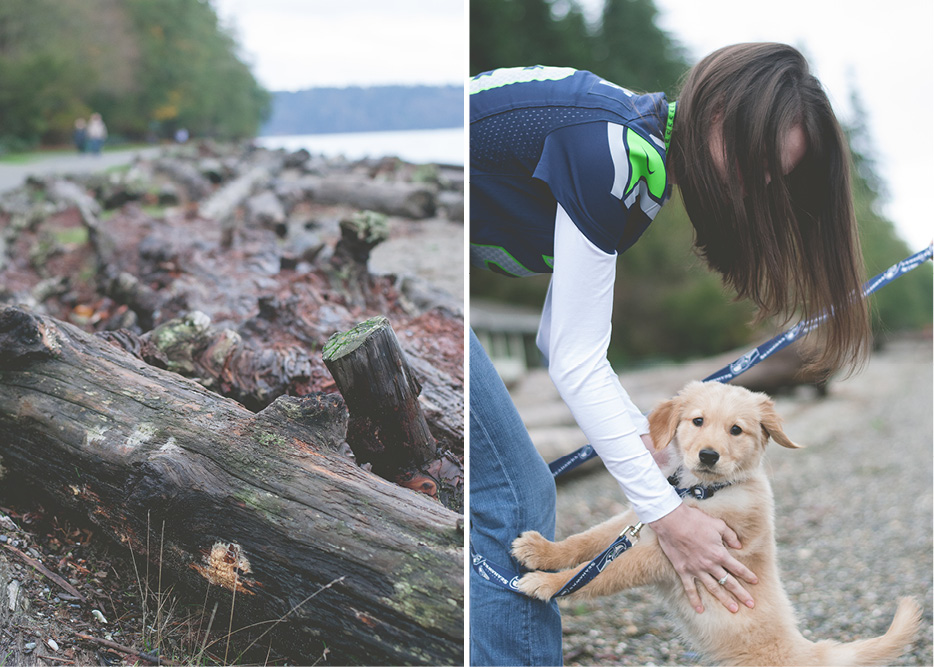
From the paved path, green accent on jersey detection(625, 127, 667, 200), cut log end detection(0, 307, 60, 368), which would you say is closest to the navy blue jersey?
green accent on jersey detection(625, 127, 667, 200)

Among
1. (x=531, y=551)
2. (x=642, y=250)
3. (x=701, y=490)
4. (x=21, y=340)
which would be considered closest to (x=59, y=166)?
(x=21, y=340)

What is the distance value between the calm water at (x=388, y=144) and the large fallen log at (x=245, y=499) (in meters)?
2.44

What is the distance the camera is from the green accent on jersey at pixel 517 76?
1670 millimetres

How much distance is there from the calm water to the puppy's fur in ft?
8.48

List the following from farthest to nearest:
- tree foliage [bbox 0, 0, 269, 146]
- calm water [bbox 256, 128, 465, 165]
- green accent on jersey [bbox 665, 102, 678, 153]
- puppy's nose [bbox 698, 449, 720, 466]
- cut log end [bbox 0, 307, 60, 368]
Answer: tree foliage [bbox 0, 0, 269, 146] → calm water [bbox 256, 128, 465, 165] → cut log end [bbox 0, 307, 60, 368] → puppy's nose [bbox 698, 449, 720, 466] → green accent on jersey [bbox 665, 102, 678, 153]

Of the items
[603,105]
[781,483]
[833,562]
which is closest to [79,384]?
[603,105]

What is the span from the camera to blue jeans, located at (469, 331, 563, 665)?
6.22 ft

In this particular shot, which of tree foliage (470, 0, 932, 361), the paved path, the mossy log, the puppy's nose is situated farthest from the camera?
tree foliage (470, 0, 932, 361)

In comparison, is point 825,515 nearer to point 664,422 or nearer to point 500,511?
point 664,422

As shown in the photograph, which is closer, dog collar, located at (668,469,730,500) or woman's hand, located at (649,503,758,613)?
woman's hand, located at (649,503,758,613)

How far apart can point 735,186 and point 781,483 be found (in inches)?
178

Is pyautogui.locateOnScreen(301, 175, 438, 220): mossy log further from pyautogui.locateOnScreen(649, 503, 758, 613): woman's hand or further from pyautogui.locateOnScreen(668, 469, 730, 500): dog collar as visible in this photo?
pyautogui.locateOnScreen(649, 503, 758, 613): woman's hand

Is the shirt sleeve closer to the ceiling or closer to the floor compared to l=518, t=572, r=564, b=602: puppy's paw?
closer to the ceiling

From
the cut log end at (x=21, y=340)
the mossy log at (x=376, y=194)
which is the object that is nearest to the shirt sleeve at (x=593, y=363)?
the cut log end at (x=21, y=340)
